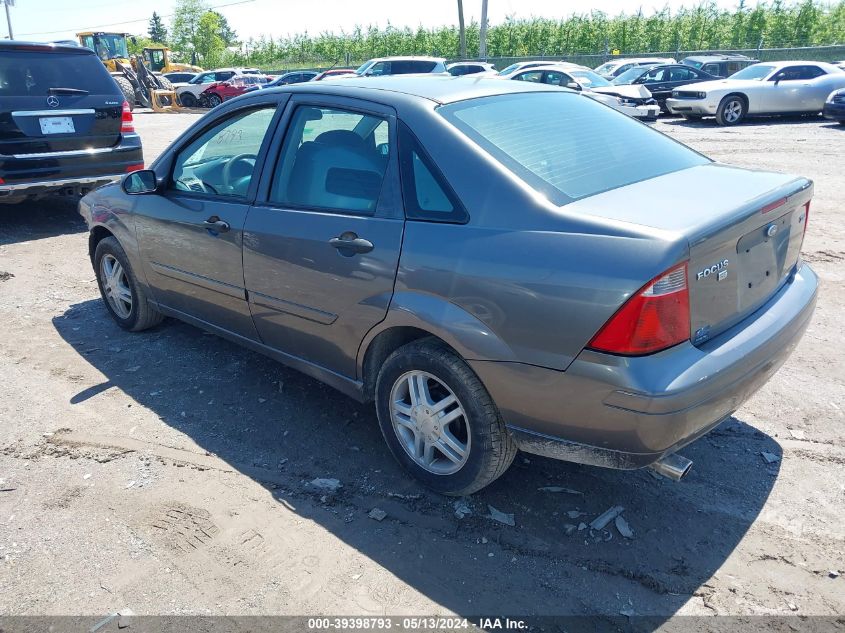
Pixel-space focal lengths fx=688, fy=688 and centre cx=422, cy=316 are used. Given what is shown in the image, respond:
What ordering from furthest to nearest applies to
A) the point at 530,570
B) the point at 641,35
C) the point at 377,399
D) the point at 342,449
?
the point at 641,35
the point at 342,449
the point at 377,399
the point at 530,570

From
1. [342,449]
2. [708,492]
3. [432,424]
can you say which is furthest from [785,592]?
[342,449]

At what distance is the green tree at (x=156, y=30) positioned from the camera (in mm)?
103625

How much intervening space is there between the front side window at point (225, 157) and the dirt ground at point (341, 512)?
1.23m

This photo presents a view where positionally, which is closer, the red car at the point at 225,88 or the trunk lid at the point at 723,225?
the trunk lid at the point at 723,225

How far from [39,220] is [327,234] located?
7257 millimetres

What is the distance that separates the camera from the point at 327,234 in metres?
3.32

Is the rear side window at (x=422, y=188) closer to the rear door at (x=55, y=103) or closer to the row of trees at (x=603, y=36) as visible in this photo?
the rear door at (x=55, y=103)

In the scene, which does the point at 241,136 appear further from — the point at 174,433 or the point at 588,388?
the point at 588,388

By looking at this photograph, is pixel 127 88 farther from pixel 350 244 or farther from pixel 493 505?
pixel 493 505

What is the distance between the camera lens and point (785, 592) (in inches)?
102

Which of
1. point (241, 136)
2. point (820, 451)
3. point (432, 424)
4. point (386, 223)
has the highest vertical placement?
point (241, 136)

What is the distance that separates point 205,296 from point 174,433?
864mm

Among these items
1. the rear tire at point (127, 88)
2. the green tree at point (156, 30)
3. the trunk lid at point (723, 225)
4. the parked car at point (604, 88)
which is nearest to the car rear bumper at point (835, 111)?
the parked car at point (604, 88)

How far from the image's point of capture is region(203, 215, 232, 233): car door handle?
3.87m
